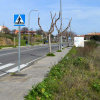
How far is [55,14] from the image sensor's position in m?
21.2

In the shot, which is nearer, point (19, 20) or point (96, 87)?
point (96, 87)

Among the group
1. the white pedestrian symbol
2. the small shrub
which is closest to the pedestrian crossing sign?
the white pedestrian symbol

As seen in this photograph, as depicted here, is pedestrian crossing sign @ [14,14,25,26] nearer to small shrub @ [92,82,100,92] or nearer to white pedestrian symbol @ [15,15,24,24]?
white pedestrian symbol @ [15,15,24,24]

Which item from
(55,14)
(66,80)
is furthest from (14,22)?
(55,14)

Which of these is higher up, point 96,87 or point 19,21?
point 19,21

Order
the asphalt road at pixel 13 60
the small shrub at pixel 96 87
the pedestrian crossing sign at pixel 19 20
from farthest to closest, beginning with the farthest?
the asphalt road at pixel 13 60
the pedestrian crossing sign at pixel 19 20
the small shrub at pixel 96 87

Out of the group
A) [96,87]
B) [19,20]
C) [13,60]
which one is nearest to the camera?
[96,87]

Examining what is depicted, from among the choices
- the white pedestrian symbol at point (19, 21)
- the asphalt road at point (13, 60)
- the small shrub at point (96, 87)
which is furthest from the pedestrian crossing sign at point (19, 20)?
the small shrub at point (96, 87)

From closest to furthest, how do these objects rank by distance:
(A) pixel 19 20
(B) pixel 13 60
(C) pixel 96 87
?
(C) pixel 96 87 → (A) pixel 19 20 → (B) pixel 13 60

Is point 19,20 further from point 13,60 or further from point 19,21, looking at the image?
point 13,60

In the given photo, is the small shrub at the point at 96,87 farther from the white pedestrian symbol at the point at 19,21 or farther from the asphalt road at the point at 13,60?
the asphalt road at the point at 13,60

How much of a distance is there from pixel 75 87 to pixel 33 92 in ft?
5.33

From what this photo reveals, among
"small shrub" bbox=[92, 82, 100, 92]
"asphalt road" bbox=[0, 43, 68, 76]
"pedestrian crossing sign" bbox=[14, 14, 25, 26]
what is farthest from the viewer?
"asphalt road" bbox=[0, 43, 68, 76]

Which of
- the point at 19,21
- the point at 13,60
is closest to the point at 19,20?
the point at 19,21
